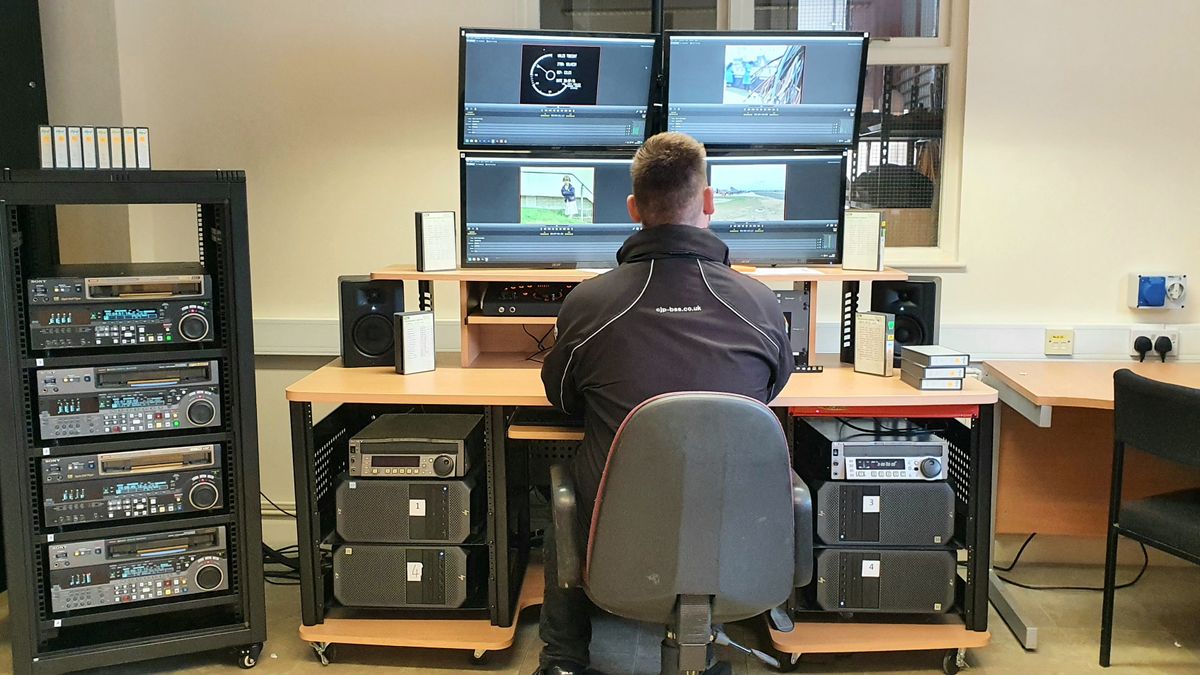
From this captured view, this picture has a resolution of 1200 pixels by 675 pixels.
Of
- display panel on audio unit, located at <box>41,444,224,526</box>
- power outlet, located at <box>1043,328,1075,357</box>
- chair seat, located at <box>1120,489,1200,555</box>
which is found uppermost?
power outlet, located at <box>1043,328,1075,357</box>

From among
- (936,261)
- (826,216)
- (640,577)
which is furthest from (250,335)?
(936,261)

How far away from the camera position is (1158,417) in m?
2.12

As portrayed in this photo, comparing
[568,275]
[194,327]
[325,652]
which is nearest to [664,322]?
[568,275]

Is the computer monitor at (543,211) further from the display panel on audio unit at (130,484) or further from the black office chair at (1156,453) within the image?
the black office chair at (1156,453)

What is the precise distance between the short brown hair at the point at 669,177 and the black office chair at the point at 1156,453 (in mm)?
1254

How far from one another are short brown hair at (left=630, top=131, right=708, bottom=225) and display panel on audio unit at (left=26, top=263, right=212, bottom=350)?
1.18 m

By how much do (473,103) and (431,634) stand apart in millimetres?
1447

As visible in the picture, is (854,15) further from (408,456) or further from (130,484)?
(130,484)

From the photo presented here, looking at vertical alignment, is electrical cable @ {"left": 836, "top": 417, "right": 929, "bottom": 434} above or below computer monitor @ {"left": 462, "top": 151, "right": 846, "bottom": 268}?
below

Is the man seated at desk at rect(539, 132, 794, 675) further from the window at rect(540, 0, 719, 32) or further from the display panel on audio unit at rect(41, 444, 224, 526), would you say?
the window at rect(540, 0, 719, 32)

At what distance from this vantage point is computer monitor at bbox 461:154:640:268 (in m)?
2.45

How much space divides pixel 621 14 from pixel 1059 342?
1885mm

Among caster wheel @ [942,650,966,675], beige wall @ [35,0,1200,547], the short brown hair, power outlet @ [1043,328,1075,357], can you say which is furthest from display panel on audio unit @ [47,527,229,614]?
power outlet @ [1043,328,1075,357]

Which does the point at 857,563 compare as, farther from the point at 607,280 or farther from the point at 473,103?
the point at 473,103
